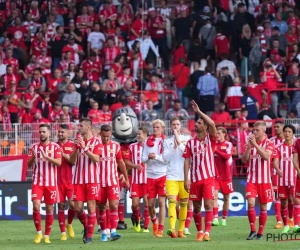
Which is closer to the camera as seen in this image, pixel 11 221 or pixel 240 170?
pixel 11 221

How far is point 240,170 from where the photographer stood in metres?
26.9

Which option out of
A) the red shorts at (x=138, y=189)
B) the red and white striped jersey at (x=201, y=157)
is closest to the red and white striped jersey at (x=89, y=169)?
the red and white striped jersey at (x=201, y=157)

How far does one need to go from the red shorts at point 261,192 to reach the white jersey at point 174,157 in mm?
1279

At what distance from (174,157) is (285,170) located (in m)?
2.76

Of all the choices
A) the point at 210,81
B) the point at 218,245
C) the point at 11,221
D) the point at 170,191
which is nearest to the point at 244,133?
the point at 210,81

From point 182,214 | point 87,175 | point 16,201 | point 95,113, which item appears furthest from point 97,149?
point 95,113

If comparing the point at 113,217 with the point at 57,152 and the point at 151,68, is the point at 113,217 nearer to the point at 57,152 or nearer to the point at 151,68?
the point at 57,152

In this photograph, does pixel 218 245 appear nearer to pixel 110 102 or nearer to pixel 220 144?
pixel 220 144

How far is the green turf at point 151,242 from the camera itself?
17344 mm

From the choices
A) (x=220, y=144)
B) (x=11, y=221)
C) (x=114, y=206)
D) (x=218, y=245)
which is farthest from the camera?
(x=11, y=221)

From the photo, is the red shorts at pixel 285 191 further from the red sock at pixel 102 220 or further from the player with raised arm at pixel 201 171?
the red sock at pixel 102 220

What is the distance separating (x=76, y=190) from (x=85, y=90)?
10.7 meters

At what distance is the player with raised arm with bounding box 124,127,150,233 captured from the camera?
835 inches

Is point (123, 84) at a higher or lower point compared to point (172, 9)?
lower
